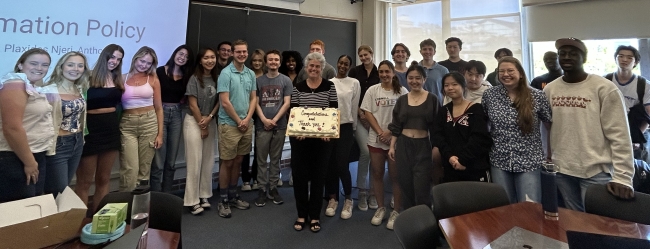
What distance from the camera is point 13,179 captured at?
198 cm

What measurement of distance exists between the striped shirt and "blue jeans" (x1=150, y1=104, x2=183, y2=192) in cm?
123

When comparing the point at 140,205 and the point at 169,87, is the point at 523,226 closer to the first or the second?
the point at 140,205

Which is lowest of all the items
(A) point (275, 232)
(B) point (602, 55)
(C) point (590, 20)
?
(A) point (275, 232)

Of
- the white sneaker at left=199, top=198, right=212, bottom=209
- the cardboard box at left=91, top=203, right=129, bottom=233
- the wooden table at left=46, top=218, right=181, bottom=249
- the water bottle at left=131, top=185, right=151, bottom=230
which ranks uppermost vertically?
the water bottle at left=131, top=185, right=151, bottom=230

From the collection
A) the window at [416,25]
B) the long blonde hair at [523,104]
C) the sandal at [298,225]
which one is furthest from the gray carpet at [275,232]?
the window at [416,25]

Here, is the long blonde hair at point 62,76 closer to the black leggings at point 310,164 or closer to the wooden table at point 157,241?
the wooden table at point 157,241

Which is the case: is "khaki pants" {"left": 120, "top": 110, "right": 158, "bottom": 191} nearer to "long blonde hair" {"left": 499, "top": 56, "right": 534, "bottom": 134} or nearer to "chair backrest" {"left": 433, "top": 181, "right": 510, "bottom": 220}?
"chair backrest" {"left": 433, "top": 181, "right": 510, "bottom": 220}

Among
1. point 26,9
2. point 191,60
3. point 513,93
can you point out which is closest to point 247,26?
point 191,60

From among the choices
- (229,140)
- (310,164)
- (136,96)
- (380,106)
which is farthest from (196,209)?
(380,106)

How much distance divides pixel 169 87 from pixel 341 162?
1.80 metres

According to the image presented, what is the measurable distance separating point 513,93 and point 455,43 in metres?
1.93

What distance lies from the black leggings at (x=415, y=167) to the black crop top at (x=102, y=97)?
2324 mm

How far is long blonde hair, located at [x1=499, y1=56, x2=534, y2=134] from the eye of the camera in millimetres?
2020

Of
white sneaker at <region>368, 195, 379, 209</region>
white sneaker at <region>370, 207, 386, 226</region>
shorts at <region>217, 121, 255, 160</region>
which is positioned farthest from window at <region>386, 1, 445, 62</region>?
shorts at <region>217, 121, 255, 160</region>
